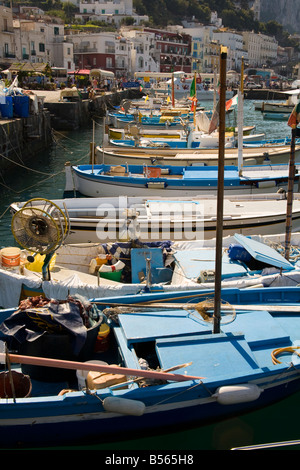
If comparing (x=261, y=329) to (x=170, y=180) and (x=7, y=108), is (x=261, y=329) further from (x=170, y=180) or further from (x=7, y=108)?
(x=7, y=108)

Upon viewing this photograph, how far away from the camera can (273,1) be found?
194 m

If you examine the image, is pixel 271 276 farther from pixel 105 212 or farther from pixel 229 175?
pixel 229 175

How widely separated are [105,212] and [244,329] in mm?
6455

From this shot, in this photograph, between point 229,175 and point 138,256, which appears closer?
point 138,256

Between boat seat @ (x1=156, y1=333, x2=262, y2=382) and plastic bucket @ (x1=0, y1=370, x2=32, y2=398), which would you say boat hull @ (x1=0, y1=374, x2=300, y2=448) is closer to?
boat seat @ (x1=156, y1=333, x2=262, y2=382)

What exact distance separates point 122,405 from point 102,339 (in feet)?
5.10

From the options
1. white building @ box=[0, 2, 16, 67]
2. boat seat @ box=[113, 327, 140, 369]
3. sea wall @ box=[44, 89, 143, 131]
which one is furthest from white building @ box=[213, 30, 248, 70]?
boat seat @ box=[113, 327, 140, 369]

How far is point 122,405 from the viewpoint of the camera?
5430mm

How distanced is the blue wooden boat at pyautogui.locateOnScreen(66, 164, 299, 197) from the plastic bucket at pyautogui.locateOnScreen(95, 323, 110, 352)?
30.2ft

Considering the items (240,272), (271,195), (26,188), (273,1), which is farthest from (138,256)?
(273,1)

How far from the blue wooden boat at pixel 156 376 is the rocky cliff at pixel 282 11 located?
216 m

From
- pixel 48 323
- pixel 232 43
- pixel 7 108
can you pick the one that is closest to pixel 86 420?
pixel 48 323

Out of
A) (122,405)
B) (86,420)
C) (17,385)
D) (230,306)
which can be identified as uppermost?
(230,306)

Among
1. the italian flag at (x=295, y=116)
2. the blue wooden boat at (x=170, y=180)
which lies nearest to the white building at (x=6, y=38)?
the blue wooden boat at (x=170, y=180)
